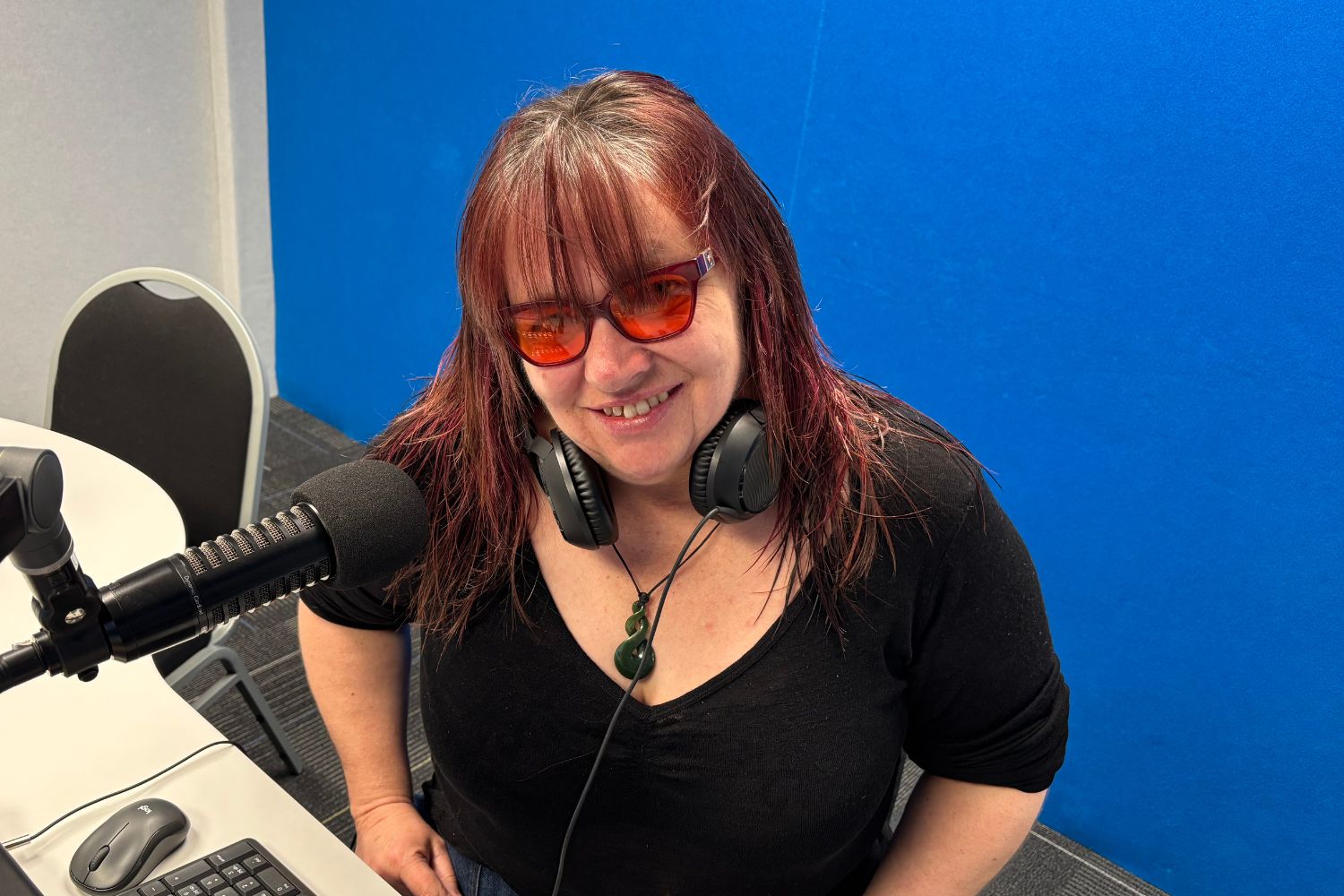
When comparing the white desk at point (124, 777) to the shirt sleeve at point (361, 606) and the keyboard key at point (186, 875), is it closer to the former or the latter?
the keyboard key at point (186, 875)

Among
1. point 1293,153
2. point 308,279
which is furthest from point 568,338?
point 308,279

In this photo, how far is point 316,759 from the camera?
2.31 meters

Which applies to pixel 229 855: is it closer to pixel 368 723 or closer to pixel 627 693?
pixel 368 723

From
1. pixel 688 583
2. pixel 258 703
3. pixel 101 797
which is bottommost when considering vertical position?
pixel 258 703

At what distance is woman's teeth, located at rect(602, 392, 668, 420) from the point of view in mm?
1000

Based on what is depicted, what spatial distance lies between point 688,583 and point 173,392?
1.26m

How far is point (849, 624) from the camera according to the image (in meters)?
1.09

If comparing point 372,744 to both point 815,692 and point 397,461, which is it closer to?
point 397,461

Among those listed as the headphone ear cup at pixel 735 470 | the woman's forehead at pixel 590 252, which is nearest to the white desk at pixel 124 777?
the headphone ear cup at pixel 735 470

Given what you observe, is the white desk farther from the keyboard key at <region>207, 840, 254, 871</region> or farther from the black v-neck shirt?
the black v-neck shirt

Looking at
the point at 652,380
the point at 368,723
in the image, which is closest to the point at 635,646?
the point at 652,380

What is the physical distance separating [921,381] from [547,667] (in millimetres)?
1318

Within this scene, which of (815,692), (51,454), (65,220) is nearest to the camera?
(51,454)

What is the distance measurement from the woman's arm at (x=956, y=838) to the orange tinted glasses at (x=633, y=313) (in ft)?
2.04
